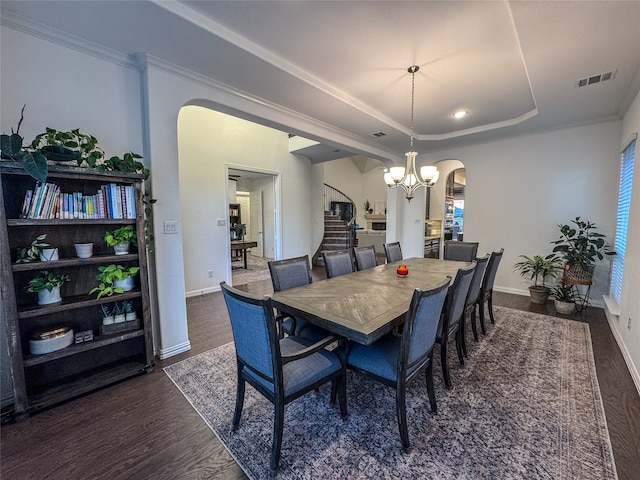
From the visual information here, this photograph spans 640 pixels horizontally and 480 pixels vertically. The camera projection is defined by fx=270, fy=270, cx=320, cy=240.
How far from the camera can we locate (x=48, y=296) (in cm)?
191

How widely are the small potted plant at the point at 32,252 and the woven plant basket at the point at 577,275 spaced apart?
18.3 ft

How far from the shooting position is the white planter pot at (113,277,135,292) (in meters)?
2.19

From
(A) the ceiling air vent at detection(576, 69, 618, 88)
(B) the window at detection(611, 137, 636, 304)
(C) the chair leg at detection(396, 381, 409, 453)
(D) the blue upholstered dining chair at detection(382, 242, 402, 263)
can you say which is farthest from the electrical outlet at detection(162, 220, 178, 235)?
(B) the window at detection(611, 137, 636, 304)

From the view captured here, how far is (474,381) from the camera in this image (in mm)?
2172

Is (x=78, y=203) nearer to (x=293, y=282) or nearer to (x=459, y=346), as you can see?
(x=293, y=282)

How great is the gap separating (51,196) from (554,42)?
3.91 m

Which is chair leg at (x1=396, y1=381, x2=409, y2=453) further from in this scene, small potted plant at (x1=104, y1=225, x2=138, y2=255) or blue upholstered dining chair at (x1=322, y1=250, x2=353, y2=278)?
small potted plant at (x1=104, y1=225, x2=138, y2=255)

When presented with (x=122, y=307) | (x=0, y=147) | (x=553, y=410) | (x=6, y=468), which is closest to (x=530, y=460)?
(x=553, y=410)

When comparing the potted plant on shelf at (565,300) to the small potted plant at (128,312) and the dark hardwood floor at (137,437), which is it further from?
the small potted plant at (128,312)

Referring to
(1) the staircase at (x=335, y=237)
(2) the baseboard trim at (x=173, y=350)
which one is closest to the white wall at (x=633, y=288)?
(2) the baseboard trim at (x=173, y=350)

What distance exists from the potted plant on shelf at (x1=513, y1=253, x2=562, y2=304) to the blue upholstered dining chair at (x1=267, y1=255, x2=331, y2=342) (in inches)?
144

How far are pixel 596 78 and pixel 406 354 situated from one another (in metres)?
3.35

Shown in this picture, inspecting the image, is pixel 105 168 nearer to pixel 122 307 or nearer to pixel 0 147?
pixel 0 147

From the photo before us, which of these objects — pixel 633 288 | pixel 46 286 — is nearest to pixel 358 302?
pixel 46 286
